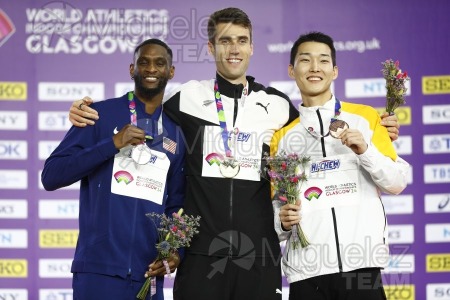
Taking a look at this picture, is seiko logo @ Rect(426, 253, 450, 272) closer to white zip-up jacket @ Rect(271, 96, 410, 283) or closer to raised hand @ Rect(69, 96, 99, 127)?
white zip-up jacket @ Rect(271, 96, 410, 283)

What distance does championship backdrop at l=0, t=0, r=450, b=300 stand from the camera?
5.88 metres

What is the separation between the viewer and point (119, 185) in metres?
3.51

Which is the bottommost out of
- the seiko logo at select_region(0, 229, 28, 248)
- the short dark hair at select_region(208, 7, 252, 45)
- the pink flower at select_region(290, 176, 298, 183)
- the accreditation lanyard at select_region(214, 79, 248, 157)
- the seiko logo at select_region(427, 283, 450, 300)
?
the seiko logo at select_region(427, 283, 450, 300)

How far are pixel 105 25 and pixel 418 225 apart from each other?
301 cm

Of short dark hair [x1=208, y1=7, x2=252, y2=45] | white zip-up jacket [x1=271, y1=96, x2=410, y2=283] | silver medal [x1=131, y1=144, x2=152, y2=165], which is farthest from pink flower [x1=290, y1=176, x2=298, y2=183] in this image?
short dark hair [x1=208, y1=7, x2=252, y2=45]

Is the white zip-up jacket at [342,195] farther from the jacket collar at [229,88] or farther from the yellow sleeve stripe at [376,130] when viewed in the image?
the jacket collar at [229,88]

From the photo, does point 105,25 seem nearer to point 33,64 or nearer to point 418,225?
point 33,64

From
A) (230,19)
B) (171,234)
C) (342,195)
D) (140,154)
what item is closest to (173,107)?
(140,154)

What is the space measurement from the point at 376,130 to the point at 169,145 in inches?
40.6

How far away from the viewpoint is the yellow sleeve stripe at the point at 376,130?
3527mm

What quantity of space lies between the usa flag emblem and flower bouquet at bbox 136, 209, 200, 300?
1.15ft

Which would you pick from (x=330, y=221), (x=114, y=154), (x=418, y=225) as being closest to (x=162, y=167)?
(x=114, y=154)

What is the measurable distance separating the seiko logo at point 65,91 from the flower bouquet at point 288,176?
2761 mm

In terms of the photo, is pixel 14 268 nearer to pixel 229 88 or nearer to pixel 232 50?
pixel 229 88
